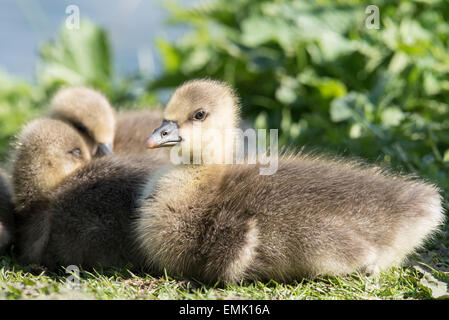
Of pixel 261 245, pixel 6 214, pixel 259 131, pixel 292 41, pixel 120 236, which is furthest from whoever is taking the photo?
pixel 292 41

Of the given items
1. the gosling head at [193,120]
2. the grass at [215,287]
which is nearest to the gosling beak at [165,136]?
the gosling head at [193,120]

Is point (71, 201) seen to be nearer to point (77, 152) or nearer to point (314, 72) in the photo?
point (77, 152)

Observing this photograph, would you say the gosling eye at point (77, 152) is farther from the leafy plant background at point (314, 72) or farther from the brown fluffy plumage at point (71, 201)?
the leafy plant background at point (314, 72)

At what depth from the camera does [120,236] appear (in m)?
2.76

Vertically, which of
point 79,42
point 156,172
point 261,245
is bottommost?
point 261,245

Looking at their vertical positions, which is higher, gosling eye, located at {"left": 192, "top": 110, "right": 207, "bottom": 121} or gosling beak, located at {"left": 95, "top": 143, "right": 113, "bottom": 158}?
gosling eye, located at {"left": 192, "top": 110, "right": 207, "bottom": 121}

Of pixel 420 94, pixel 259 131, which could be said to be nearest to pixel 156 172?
pixel 259 131

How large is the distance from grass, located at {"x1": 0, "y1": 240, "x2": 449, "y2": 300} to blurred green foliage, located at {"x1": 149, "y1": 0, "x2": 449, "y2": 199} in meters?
1.03

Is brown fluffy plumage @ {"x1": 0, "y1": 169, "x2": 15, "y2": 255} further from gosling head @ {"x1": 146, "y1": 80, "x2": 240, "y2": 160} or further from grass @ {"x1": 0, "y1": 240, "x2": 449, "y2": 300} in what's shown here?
gosling head @ {"x1": 146, "y1": 80, "x2": 240, "y2": 160}

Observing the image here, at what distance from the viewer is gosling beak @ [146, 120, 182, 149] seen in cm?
261

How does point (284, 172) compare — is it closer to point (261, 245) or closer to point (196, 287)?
point (261, 245)

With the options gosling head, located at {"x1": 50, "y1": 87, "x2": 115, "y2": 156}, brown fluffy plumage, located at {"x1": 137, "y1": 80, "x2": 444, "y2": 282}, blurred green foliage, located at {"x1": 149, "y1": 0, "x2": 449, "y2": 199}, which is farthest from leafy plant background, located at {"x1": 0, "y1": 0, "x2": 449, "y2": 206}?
brown fluffy plumage, located at {"x1": 137, "y1": 80, "x2": 444, "y2": 282}
